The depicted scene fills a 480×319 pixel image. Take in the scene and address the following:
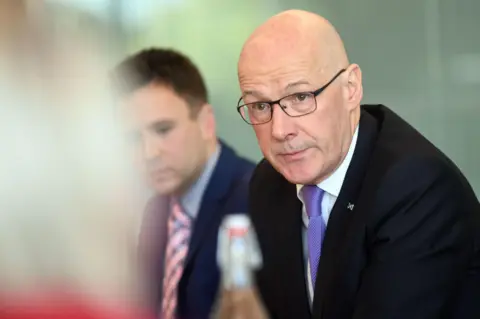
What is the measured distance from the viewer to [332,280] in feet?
3.38

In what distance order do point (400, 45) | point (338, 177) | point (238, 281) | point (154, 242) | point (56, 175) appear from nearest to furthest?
1. point (56, 175)
2. point (238, 281)
3. point (154, 242)
4. point (338, 177)
5. point (400, 45)

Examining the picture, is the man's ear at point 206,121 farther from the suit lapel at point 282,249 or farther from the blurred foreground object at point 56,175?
the blurred foreground object at point 56,175

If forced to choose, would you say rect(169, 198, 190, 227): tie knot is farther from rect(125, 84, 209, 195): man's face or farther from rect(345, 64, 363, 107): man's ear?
rect(345, 64, 363, 107): man's ear

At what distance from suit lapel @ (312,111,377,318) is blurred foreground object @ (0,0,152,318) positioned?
1.11 feet

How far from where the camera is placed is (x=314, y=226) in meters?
1.08

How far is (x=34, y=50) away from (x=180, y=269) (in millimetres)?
388

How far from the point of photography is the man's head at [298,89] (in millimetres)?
976

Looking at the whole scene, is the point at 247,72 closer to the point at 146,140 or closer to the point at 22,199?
the point at 146,140

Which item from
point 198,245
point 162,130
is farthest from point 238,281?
point 162,130

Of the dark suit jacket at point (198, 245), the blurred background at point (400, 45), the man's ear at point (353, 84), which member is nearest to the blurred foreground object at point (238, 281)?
the dark suit jacket at point (198, 245)

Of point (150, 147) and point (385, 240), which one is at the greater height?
point (150, 147)

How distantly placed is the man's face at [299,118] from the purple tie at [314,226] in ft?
0.18

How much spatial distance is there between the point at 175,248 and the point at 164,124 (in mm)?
179

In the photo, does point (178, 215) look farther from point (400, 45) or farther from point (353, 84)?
point (400, 45)
